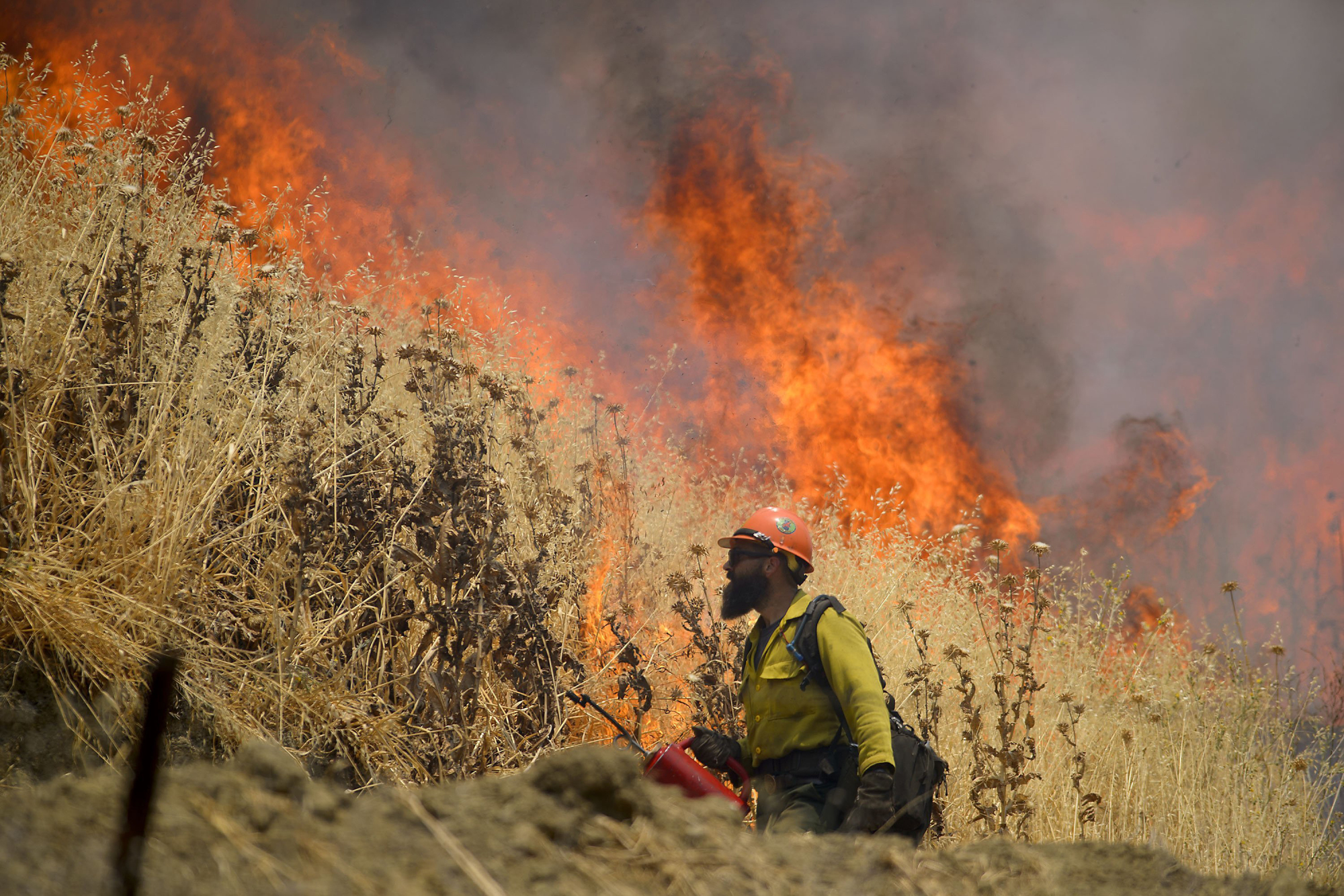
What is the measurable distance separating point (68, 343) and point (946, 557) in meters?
4.65

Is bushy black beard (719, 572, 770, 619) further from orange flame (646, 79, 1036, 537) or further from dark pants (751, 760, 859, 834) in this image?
orange flame (646, 79, 1036, 537)

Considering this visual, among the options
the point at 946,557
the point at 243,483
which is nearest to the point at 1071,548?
the point at 946,557

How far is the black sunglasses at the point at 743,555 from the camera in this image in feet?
13.0

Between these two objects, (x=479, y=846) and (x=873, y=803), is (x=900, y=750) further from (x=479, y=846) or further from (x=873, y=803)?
(x=479, y=846)

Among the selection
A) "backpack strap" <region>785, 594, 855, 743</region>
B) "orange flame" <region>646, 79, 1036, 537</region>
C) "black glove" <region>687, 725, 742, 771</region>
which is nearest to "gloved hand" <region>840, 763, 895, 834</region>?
"backpack strap" <region>785, 594, 855, 743</region>

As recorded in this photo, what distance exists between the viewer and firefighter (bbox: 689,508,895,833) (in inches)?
129

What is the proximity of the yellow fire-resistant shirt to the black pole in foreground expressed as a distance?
9.54ft

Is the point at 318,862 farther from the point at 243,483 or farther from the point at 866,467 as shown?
the point at 866,467

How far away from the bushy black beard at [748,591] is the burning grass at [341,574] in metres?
0.31

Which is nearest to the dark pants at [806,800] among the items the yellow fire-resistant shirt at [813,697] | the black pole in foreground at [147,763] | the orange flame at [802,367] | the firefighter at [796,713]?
the firefighter at [796,713]

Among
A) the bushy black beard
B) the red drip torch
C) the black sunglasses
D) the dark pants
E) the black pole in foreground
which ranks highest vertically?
the black sunglasses

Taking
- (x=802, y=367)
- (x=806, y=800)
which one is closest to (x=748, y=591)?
(x=806, y=800)

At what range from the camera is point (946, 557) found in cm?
530

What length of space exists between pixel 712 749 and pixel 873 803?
0.77 meters
